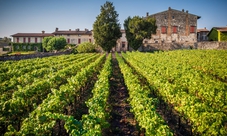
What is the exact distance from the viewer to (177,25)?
4397 cm

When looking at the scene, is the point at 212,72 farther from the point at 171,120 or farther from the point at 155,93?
the point at 171,120

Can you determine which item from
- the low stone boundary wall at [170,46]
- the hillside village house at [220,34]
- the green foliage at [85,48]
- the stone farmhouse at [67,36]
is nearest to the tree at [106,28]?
the green foliage at [85,48]

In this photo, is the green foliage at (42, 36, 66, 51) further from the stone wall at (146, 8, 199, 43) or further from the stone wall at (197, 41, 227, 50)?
the stone wall at (197, 41, 227, 50)

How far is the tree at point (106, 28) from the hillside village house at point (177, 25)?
10.5 metres

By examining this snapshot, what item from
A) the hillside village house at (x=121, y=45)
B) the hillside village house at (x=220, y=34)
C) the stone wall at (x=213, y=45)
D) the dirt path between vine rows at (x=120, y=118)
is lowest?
the dirt path between vine rows at (x=120, y=118)

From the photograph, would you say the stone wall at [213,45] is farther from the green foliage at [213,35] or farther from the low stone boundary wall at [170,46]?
the green foliage at [213,35]

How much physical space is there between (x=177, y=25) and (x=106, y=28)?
1853cm

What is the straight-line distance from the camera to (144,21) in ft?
123

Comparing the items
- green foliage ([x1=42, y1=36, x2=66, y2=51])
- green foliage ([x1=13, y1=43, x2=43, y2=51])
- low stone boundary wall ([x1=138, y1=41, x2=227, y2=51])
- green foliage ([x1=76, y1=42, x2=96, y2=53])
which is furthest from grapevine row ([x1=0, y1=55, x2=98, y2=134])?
green foliage ([x1=13, y1=43, x2=43, y2=51])

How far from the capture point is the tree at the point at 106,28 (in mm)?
40656

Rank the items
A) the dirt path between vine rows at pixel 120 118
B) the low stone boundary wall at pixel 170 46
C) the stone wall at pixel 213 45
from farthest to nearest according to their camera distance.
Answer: the low stone boundary wall at pixel 170 46
the stone wall at pixel 213 45
the dirt path between vine rows at pixel 120 118

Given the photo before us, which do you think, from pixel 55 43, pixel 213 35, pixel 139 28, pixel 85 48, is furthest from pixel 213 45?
pixel 55 43

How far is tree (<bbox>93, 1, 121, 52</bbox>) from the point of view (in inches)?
1601

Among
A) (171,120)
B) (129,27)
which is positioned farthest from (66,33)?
(171,120)
